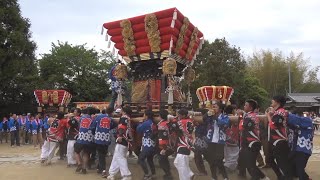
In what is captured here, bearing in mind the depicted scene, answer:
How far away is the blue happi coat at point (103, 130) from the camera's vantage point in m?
9.36

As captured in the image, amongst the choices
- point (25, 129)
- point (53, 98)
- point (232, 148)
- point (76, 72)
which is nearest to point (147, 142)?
point (232, 148)

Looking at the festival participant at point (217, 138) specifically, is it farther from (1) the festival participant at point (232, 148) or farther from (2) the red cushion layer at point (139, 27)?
(2) the red cushion layer at point (139, 27)

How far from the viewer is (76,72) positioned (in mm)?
33281

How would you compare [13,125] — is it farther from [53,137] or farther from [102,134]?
[102,134]

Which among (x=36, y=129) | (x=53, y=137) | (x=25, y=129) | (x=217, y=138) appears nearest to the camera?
(x=217, y=138)

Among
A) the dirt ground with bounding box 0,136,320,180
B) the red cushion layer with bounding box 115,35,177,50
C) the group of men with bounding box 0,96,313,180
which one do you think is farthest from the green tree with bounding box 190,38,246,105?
the group of men with bounding box 0,96,313,180

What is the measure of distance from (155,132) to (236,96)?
70.9 feet

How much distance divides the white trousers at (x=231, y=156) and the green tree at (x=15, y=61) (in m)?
18.8

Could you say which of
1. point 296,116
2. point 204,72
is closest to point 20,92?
point 204,72

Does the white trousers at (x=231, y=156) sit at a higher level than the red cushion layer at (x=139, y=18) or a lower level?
lower

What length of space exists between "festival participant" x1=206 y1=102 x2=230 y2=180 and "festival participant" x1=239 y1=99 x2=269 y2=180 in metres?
0.43

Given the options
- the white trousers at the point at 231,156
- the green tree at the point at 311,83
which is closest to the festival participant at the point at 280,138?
the white trousers at the point at 231,156

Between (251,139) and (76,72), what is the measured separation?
2711cm

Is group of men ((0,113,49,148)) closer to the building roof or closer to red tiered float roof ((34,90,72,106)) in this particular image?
red tiered float roof ((34,90,72,106))
